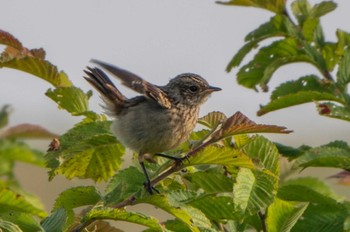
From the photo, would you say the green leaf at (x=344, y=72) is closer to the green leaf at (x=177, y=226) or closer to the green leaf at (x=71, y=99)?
the green leaf at (x=71, y=99)

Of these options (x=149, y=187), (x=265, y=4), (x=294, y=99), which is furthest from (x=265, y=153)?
(x=265, y=4)

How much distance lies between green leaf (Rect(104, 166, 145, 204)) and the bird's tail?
2.01 metres

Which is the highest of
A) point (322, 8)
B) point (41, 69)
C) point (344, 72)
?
point (322, 8)

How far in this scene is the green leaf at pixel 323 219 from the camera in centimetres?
414

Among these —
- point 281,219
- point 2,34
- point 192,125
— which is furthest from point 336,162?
point 192,125

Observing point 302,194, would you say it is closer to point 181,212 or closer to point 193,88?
point 181,212

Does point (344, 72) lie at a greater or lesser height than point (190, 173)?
greater

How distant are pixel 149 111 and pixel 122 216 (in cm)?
317

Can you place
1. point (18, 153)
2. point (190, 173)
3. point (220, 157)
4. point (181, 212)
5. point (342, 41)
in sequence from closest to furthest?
point (181, 212) < point (220, 157) < point (190, 173) < point (18, 153) < point (342, 41)

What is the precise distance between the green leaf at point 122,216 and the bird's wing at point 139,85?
1.47m

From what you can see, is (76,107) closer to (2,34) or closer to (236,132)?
(2,34)

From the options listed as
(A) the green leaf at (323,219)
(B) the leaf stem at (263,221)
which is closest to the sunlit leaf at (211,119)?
(B) the leaf stem at (263,221)

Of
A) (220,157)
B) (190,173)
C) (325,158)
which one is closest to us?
(220,157)

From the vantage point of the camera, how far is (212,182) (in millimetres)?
4109
